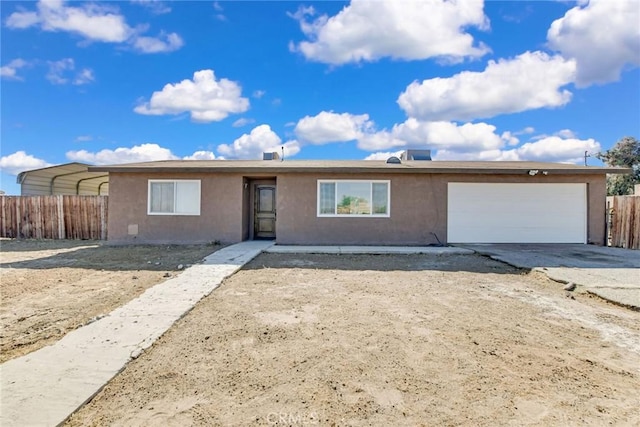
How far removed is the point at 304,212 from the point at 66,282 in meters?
6.26

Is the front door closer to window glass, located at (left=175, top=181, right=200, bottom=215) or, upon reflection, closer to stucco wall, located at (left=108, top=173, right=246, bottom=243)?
stucco wall, located at (left=108, top=173, right=246, bottom=243)

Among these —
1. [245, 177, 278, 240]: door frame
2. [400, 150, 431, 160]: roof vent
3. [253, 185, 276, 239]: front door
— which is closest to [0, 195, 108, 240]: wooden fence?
[245, 177, 278, 240]: door frame

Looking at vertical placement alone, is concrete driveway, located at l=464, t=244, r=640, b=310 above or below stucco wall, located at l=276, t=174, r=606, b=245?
below

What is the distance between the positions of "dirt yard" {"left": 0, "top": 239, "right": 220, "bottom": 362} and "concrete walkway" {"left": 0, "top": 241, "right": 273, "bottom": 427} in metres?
0.29

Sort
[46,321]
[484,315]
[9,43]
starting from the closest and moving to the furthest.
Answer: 1. [46,321]
2. [484,315]
3. [9,43]

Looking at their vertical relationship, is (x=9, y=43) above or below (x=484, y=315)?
above

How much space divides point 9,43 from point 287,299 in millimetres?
10730

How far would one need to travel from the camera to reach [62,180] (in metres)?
16.4

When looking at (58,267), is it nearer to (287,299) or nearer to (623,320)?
(287,299)

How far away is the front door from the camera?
1167cm

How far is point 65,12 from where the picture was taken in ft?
27.8

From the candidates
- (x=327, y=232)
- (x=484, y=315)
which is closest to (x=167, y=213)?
(x=327, y=232)

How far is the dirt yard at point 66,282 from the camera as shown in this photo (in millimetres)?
3764

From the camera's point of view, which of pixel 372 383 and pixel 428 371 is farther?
pixel 428 371
